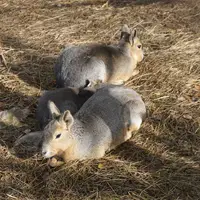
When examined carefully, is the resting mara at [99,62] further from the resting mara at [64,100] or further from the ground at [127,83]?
the resting mara at [64,100]

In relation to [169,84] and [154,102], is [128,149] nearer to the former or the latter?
[154,102]

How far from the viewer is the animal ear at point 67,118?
407cm

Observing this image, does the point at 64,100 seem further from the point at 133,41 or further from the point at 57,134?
the point at 133,41

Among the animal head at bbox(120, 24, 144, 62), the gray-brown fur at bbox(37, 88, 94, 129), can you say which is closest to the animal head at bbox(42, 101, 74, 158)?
the gray-brown fur at bbox(37, 88, 94, 129)

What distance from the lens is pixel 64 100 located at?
4922 mm

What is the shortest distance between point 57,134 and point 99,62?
6.48 feet

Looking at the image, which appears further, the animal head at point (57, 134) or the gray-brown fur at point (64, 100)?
the gray-brown fur at point (64, 100)

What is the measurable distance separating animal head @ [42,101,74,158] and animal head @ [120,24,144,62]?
98.7 inches

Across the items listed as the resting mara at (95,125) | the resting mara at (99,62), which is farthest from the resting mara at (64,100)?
the resting mara at (99,62)

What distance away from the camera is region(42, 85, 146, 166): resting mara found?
4.11m

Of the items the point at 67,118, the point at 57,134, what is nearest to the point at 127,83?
the point at 67,118

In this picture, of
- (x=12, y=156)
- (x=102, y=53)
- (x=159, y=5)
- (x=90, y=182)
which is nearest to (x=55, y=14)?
(x=159, y=5)

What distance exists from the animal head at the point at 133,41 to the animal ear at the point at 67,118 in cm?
253

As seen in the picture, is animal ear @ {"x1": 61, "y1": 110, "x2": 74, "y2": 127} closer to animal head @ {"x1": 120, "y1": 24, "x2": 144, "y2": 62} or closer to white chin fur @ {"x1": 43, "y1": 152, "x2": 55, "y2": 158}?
white chin fur @ {"x1": 43, "y1": 152, "x2": 55, "y2": 158}
